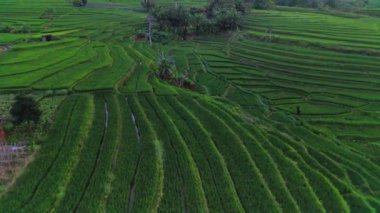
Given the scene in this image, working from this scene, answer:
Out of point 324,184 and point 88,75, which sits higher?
point 88,75

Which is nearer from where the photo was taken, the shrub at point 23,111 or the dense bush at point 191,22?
the shrub at point 23,111

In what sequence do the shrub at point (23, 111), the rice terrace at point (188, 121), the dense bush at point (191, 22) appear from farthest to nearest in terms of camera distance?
the dense bush at point (191, 22)
the shrub at point (23, 111)
the rice terrace at point (188, 121)

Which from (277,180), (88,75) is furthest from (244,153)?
(88,75)

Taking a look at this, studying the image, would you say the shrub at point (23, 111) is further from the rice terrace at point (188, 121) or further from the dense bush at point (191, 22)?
the dense bush at point (191, 22)

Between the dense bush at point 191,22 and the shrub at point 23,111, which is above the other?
the dense bush at point 191,22

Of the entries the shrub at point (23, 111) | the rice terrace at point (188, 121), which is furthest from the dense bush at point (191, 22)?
the shrub at point (23, 111)

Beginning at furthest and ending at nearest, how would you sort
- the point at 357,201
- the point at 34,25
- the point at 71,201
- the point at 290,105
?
1. the point at 34,25
2. the point at 290,105
3. the point at 357,201
4. the point at 71,201

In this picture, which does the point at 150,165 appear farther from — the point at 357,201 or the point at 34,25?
the point at 34,25

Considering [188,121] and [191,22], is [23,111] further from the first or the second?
[191,22]
